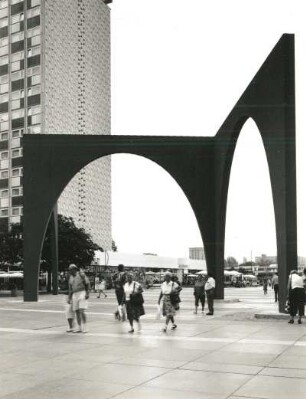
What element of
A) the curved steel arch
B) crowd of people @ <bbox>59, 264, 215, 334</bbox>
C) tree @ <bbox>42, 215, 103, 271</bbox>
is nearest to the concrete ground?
crowd of people @ <bbox>59, 264, 215, 334</bbox>

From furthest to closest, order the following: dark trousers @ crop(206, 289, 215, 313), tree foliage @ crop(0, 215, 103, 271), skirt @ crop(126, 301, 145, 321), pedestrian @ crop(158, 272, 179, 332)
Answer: tree foliage @ crop(0, 215, 103, 271)
dark trousers @ crop(206, 289, 215, 313)
pedestrian @ crop(158, 272, 179, 332)
skirt @ crop(126, 301, 145, 321)

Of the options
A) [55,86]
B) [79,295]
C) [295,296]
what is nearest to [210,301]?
[295,296]

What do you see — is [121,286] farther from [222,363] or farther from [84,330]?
[222,363]

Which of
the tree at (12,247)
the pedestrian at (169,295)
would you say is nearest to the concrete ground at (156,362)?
the pedestrian at (169,295)

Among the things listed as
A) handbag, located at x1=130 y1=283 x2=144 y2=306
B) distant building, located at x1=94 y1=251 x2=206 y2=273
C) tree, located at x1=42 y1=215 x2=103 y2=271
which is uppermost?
tree, located at x1=42 y1=215 x2=103 y2=271

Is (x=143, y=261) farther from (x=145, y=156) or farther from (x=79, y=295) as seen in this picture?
(x=79, y=295)

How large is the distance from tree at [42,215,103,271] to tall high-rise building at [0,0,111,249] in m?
55.7

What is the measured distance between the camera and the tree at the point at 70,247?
45.2 metres

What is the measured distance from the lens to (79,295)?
46.2 ft

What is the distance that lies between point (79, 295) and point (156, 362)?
204 inches

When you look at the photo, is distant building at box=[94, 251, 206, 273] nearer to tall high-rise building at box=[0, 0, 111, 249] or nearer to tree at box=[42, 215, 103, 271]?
tree at box=[42, 215, 103, 271]

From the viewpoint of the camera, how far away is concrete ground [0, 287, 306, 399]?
285 inches

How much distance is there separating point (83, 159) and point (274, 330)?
18.3m

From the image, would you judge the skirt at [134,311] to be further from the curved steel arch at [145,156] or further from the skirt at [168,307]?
the curved steel arch at [145,156]
